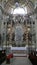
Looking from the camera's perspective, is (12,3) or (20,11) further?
(20,11)

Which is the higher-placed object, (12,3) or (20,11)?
(12,3)

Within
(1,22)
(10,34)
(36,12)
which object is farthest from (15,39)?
(36,12)

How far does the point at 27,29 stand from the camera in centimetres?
2998

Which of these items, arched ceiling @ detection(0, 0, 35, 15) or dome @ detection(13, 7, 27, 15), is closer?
arched ceiling @ detection(0, 0, 35, 15)

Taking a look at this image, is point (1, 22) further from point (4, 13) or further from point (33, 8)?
point (33, 8)

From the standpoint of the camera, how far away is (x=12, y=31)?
30062mm

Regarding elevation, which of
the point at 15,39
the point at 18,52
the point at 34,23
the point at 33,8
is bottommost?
the point at 18,52

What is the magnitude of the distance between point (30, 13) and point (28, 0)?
244 cm

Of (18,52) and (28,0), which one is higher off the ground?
(28,0)

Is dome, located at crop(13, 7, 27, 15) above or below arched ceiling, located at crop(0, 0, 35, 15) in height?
below

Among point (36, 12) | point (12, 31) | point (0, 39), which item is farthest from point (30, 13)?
point (0, 39)

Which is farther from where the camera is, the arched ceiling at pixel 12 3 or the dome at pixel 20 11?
the dome at pixel 20 11

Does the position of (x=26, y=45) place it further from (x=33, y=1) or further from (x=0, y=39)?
(x=33, y=1)

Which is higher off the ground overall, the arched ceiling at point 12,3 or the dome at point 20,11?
the arched ceiling at point 12,3
